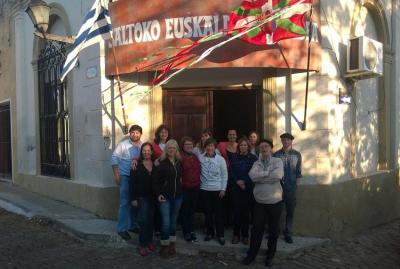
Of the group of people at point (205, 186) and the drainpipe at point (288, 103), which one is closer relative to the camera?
the group of people at point (205, 186)

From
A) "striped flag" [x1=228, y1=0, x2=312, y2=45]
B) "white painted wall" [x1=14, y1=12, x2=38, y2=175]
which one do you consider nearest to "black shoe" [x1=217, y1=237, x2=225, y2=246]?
"striped flag" [x1=228, y1=0, x2=312, y2=45]

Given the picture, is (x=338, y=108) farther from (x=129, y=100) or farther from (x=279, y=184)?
(x=129, y=100)

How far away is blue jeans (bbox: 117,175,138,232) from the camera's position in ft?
21.6

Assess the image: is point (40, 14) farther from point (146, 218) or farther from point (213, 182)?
point (213, 182)

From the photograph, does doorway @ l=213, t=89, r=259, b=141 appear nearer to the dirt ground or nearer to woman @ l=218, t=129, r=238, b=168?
woman @ l=218, t=129, r=238, b=168

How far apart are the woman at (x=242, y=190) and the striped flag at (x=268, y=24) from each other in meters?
1.44

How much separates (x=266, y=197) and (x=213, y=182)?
87cm

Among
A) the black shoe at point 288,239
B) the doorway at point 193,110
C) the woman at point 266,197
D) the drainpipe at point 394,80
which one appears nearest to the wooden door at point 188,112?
the doorway at point 193,110

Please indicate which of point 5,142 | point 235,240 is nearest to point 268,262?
point 235,240

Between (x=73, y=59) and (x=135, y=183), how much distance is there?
225 cm

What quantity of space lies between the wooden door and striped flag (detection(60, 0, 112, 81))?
4.85ft

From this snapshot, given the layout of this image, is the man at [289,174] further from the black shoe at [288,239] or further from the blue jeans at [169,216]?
the blue jeans at [169,216]

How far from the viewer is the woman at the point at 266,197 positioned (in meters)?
5.75

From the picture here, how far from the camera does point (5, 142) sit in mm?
12891
